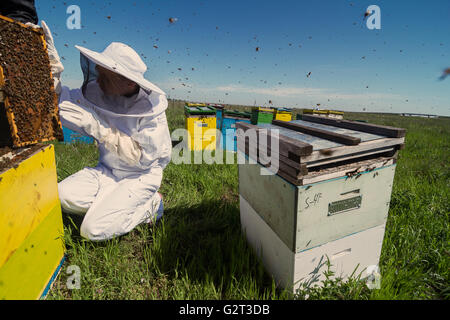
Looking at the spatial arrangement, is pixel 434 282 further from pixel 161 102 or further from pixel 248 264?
pixel 161 102

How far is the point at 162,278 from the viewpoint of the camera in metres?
1.73

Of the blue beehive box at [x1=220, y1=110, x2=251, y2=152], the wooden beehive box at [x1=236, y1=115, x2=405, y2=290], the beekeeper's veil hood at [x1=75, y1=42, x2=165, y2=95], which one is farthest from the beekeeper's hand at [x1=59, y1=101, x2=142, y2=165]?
the blue beehive box at [x1=220, y1=110, x2=251, y2=152]

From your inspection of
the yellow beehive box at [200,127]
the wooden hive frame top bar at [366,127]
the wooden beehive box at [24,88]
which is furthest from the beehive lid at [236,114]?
the wooden beehive box at [24,88]

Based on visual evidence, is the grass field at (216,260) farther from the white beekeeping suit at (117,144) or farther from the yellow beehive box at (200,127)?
the yellow beehive box at (200,127)

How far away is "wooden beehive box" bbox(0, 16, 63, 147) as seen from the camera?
1060mm

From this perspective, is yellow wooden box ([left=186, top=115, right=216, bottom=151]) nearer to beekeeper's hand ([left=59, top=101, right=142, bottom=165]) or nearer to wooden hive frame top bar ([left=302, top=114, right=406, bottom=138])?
beekeeper's hand ([left=59, top=101, right=142, bottom=165])

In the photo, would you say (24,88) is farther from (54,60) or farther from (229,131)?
(229,131)

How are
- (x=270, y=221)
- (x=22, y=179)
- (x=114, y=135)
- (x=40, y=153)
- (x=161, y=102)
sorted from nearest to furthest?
(x=22, y=179), (x=40, y=153), (x=270, y=221), (x=114, y=135), (x=161, y=102)

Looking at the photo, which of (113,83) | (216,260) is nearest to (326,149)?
(216,260)

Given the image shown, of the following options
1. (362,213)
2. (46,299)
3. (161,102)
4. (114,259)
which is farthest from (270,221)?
(46,299)

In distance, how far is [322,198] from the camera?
4.33ft

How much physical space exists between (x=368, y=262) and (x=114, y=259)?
6.46ft

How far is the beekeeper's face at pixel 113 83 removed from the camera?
77.5 inches

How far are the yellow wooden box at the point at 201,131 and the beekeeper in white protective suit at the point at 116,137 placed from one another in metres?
3.07
